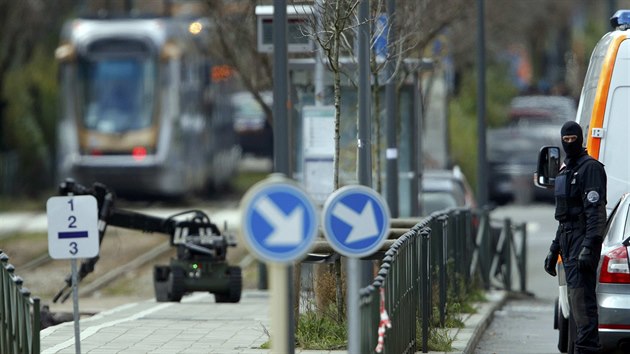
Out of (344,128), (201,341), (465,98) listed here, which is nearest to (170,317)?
(201,341)

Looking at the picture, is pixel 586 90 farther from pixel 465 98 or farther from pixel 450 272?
pixel 465 98

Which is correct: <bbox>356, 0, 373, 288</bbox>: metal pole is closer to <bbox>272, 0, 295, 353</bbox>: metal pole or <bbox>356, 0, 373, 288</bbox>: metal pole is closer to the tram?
<bbox>272, 0, 295, 353</bbox>: metal pole

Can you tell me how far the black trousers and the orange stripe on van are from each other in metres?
1.93

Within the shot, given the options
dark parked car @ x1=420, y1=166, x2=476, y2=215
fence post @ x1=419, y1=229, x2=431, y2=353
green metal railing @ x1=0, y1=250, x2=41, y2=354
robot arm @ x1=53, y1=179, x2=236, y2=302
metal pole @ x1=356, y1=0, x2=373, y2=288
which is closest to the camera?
green metal railing @ x1=0, y1=250, x2=41, y2=354

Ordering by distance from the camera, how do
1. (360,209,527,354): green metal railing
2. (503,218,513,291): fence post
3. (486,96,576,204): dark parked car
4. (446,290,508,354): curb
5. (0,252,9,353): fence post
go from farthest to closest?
(486,96,576,204): dark parked car, (503,218,513,291): fence post, (446,290,508,354): curb, (0,252,9,353): fence post, (360,209,527,354): green metal railing

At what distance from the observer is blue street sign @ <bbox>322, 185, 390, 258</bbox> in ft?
30.6

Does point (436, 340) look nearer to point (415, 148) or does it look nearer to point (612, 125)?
point (612, 125)

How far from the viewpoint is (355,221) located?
31.0 feet

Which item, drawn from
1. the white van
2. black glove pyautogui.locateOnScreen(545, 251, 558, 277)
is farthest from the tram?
black glove pyautogui.locateOnScreen(545, 251, 558, 277)

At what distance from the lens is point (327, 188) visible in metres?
21.0

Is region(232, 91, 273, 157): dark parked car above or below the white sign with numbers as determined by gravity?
below

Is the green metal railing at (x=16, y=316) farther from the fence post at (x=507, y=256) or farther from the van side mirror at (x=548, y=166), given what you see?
the fence post at (x=507, y=256)

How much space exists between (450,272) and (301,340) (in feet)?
12.1

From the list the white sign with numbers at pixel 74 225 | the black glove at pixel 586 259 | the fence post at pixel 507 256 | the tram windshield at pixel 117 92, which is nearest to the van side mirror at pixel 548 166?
the black glove at pixel 586 259
